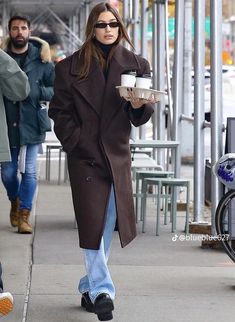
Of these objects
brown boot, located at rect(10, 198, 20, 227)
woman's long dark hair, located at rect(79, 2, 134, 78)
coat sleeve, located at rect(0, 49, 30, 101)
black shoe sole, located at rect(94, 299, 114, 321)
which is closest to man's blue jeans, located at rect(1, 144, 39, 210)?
brown boot, located at rect(10, 198, 20, 227)

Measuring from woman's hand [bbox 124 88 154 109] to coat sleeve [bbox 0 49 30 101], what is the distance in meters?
1.13

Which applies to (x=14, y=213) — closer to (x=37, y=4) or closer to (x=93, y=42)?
(x=93, y=42)

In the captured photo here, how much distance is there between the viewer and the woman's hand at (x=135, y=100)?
19.7 feet

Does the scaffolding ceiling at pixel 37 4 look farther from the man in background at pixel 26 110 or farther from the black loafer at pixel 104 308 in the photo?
the black loafer at pixel 104 308

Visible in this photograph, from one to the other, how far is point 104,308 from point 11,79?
1.75m

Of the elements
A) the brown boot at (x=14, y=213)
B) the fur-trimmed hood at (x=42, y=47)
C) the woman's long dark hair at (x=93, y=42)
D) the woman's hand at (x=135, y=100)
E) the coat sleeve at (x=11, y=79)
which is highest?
the fur-trimmed hood at (x=42, y=47)

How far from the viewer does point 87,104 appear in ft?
20.6

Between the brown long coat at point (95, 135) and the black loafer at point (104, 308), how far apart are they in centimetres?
32

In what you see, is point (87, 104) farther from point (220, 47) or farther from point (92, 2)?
point (92, 2)

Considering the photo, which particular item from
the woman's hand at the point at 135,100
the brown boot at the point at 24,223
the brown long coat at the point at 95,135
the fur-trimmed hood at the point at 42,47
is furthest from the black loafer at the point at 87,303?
the fur-trimmed hood at the point at 42,47

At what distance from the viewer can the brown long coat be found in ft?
20.6

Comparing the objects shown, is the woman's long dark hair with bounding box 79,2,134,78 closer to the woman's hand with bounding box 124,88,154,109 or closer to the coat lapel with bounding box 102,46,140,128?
the coat lapel with bounding box 102,46,140,128

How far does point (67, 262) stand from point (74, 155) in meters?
2.20

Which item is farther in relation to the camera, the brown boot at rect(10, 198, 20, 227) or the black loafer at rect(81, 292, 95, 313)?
the brown boot at rect(10, 198, 20, 227)
